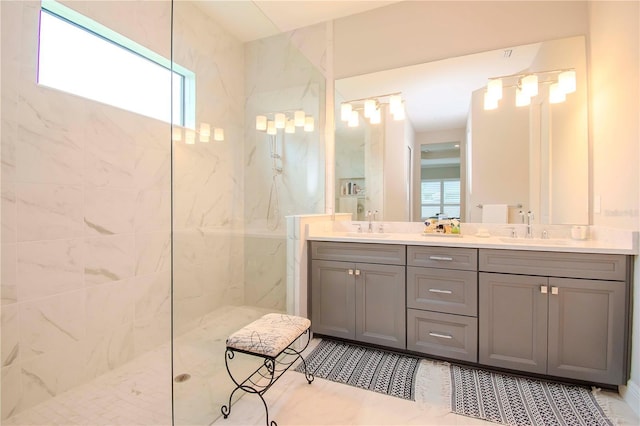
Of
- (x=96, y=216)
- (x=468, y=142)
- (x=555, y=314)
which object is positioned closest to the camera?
(x=555, y=314)

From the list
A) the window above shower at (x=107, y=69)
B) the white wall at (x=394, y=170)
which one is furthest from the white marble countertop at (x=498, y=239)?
the window above shower at (x=107, y=69)

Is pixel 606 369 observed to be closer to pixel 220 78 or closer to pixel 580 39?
pixel 580 39

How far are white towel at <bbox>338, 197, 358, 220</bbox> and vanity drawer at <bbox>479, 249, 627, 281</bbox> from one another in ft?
3.90

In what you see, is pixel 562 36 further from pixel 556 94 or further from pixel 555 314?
pixel 555 314

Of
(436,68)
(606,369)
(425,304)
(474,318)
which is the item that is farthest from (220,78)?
(606,369)

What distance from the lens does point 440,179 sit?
2.54 metres

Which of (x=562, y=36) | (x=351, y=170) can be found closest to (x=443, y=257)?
(x=351, y=170)

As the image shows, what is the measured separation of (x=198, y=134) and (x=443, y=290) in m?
1.86

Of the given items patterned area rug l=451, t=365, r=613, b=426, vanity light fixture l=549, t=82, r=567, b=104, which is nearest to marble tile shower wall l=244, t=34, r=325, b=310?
patterned area rug l=451, t=365, r=613, b=426

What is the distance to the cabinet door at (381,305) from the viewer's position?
2098 millimetres

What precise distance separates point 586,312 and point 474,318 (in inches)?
23.0

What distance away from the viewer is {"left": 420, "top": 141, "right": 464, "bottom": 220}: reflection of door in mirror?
249cm

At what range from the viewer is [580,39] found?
2098 mm

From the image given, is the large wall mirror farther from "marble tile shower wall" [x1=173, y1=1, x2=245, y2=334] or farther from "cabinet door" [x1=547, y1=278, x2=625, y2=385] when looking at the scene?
"marble tile shower wall" [x1=173, y1=1, x2=245, y2=334]
